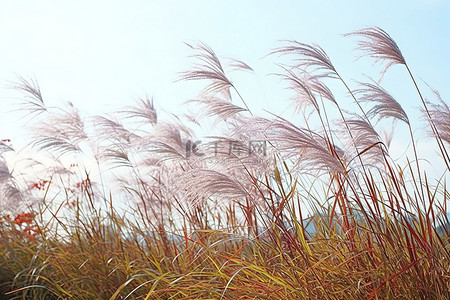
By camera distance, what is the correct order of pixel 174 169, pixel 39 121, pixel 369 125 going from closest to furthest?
1. pixel 369 125
2. pixel 174 169
3. pixel 39 121

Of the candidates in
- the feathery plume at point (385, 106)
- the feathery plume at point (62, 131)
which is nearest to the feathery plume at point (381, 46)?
the feathery plume at point (385, 106)

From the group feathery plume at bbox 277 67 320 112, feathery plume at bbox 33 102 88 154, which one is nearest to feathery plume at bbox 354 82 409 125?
feathery plume at bbox 277 67 320 112

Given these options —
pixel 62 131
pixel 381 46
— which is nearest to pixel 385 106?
pixel 381 46

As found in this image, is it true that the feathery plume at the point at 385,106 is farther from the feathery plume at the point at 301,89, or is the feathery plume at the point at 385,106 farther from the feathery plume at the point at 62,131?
the feathery plume at the point at 62,131

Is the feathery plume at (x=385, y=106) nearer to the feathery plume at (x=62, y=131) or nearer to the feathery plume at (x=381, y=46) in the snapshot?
the feathery plume at (x=381, y=46)

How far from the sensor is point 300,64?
3.06m

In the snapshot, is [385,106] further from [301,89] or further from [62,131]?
[62,131]

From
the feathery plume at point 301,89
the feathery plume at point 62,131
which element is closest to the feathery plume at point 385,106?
the feathery plume at point 301,89

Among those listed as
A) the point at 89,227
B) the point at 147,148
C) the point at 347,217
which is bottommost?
the point at 347,217

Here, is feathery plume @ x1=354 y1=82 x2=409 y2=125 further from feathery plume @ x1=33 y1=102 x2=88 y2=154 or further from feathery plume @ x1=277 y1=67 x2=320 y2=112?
feathery plume @ x1=33 y1=102 x2=88 y2=154

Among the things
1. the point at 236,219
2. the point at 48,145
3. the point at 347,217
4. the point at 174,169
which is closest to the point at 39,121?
the point at 48,145

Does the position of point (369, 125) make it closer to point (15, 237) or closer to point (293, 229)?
point (293, 229)

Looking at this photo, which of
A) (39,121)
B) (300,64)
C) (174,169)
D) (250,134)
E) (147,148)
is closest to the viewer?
(250,134)

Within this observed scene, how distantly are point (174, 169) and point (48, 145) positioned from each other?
109cm
